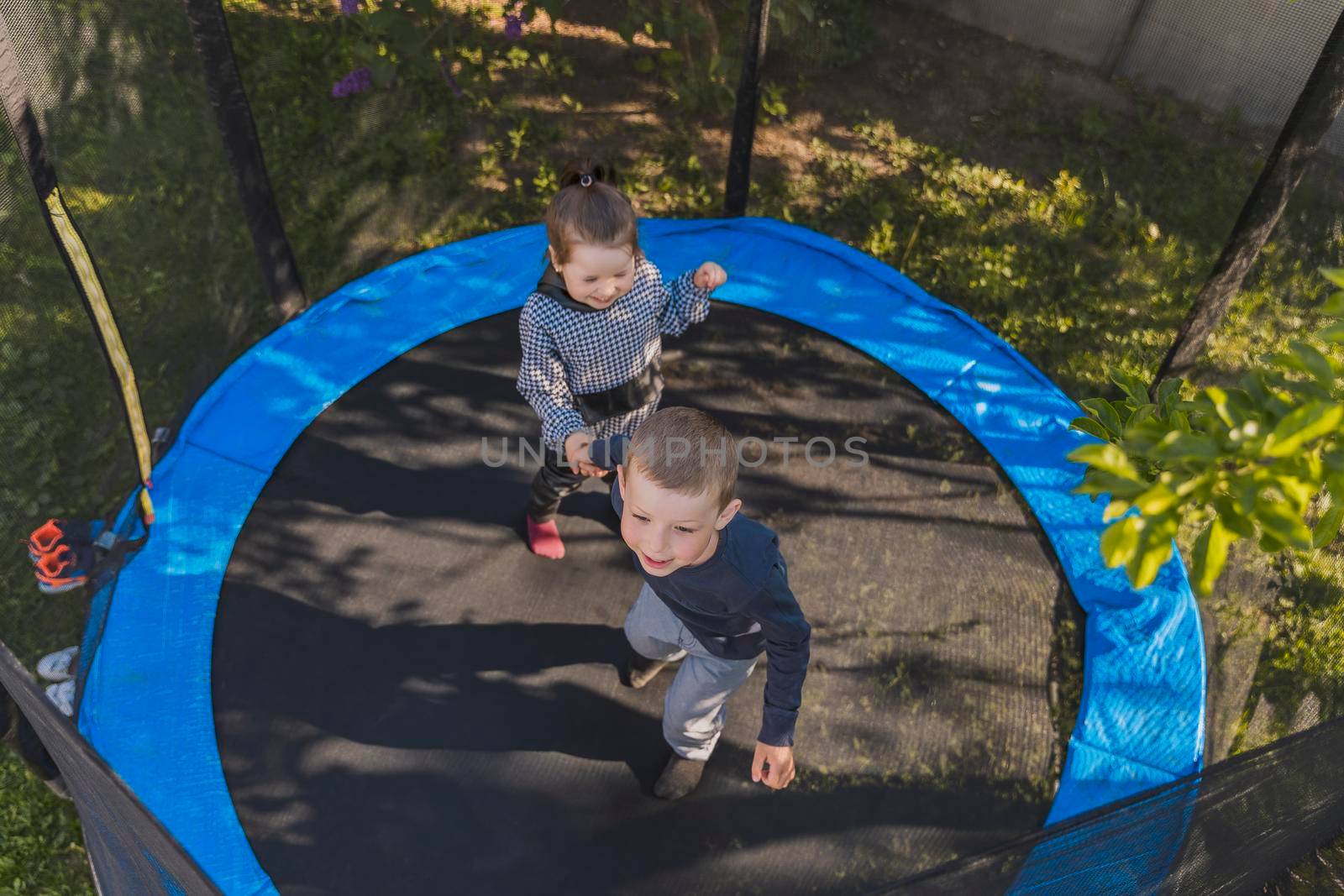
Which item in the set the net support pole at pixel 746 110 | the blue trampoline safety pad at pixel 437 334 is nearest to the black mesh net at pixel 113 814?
the blue trampoline safety pad at pixel 437 334

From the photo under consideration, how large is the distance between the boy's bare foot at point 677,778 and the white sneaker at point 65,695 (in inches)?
55.3

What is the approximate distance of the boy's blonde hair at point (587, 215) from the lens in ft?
6.11

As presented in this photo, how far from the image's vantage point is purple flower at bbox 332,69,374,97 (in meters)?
3.72

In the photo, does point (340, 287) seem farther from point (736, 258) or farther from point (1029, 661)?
point (1029, 661)

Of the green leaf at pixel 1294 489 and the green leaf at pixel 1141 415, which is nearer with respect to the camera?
the green leaf at pixel 1294 489

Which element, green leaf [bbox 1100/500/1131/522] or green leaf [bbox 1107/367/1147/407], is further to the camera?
green leaf [bbox 1107/367/1147/407]

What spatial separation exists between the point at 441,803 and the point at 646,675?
55 centimetres

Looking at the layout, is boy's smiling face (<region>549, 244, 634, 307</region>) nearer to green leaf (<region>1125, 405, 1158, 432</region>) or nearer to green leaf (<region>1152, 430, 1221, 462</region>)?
green leaf (<region>1125, 405, 1158, 432</region>)

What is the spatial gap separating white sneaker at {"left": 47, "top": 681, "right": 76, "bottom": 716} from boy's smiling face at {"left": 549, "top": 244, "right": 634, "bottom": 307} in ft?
5.13

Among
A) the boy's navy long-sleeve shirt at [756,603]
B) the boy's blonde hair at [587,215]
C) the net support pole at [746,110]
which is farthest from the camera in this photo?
the net support pole at [746,110]

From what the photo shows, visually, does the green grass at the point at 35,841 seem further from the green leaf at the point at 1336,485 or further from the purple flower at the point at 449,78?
the purple flower at the point at 449,78

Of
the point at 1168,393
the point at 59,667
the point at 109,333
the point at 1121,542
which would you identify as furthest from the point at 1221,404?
the point at 59,667

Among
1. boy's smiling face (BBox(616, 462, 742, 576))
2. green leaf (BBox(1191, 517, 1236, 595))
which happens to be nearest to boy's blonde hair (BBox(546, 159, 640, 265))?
boy's smiling face (BBox(616, 462, 742, 576))

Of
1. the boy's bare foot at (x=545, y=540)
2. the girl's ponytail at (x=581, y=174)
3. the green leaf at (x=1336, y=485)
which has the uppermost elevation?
the green leaf at (x=1336, y=485)
